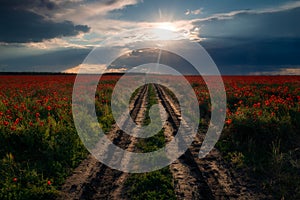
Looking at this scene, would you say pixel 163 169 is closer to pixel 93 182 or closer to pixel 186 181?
pixel 186 181

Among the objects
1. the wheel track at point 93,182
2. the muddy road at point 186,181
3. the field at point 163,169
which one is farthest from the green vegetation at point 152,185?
the wheel track at point 93,182

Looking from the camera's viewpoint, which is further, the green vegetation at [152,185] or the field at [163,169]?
the field at [163,169]

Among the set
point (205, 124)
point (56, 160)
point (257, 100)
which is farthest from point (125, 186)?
point (257, 100)

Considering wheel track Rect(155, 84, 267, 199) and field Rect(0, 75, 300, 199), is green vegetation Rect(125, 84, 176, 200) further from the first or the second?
wheel track Rect(155, 84, 267, 199)

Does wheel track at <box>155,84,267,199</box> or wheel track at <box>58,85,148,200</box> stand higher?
wheel track at <box>58,85,148,200</box>

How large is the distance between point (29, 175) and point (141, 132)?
5042 millimetres

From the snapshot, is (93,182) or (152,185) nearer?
(152,185)

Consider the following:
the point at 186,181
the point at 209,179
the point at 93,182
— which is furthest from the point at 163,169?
the point at 93,182

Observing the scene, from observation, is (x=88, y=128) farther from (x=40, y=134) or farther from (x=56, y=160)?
(x=56, y=160)

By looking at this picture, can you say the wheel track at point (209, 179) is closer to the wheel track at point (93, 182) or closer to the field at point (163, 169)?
the field at point (163, 169)

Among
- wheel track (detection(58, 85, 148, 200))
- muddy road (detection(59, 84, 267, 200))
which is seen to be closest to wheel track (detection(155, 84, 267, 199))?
muddy road (detection(59, 84, 267, 200))

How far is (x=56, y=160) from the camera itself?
7.12 metres

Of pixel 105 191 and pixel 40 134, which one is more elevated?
pixel 40 134

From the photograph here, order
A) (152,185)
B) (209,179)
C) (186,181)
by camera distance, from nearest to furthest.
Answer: (152,185)
(186,181)
(209,179)
